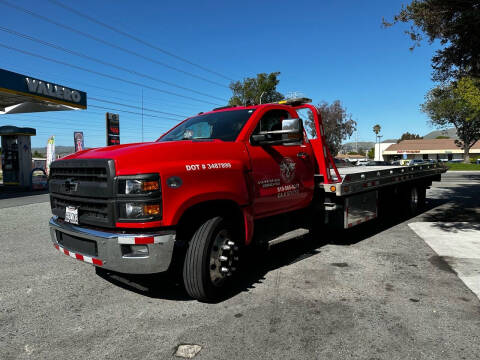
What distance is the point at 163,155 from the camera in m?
3.05

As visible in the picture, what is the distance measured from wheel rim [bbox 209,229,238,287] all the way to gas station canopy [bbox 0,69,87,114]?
15.8 m

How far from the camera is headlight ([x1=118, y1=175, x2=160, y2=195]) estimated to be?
284cm

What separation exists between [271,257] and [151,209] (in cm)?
254

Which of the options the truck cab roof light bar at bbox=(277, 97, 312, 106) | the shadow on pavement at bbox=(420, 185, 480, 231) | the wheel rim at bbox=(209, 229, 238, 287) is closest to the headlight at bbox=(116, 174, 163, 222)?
the wheel rim at bbox=(209, 229, 238, 287)

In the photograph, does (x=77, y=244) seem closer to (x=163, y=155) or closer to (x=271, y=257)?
(x=163, y=155)

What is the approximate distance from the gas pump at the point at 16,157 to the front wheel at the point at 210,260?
59.9ft

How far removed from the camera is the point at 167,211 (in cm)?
292

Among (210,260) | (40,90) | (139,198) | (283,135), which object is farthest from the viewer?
(40,90)

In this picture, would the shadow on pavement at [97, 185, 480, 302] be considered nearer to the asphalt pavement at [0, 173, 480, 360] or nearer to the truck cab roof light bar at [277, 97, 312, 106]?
the asphalt pavement at [0, 173, 480, 360]

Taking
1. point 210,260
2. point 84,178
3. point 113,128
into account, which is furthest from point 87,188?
point 113,128

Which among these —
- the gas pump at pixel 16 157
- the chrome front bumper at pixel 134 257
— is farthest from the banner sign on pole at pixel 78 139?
the chrome front bumper at pixel 134 257

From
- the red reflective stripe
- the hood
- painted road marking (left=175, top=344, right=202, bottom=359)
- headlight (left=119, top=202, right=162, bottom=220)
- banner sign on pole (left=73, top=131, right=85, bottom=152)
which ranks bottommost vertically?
painted road marking (left=175, top=344, right=202, bottom=359)

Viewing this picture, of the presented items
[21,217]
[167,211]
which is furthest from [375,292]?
[21,217]

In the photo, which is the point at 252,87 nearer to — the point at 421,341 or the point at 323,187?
the point at 323,187
